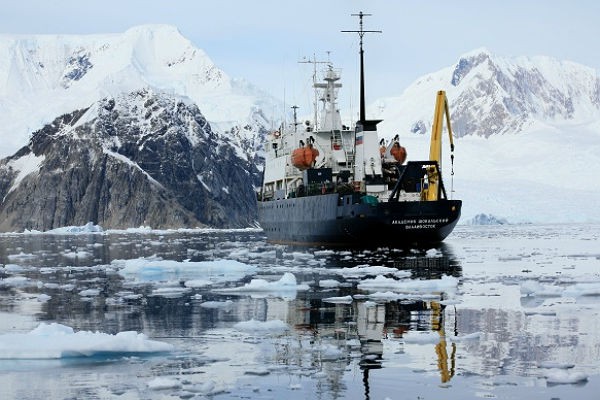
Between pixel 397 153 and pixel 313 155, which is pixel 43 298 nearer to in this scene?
pixel 313 155

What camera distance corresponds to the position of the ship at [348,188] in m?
52.5

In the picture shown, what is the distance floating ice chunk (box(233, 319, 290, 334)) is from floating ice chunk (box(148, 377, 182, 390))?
4.91m

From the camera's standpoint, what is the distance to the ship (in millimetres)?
52500

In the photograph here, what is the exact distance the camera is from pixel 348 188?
56.4m

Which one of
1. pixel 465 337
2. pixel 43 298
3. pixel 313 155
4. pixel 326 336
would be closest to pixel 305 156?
pixel 313 155

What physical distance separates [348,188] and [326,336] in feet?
130

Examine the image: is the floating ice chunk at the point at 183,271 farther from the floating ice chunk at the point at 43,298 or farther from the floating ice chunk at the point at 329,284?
the floating ice chunk at the point at 43,298

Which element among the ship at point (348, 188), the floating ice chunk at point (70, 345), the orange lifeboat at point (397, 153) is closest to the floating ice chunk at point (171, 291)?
the floating ice chunk at point (70, 345)

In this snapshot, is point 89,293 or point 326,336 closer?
point 326,336

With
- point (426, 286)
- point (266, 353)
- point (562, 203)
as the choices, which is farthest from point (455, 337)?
point (562, 203)

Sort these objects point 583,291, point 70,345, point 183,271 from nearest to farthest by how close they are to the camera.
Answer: point 70,345
point 583,291
point 183,271

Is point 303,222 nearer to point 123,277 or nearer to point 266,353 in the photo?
point 123,277

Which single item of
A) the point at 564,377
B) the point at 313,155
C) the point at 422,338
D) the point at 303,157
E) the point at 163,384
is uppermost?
the point at 313,155

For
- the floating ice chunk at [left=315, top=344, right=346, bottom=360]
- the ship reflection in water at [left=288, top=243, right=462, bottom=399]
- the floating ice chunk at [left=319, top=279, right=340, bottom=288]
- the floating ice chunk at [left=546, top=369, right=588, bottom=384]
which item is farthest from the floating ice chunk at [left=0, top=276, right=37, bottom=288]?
the floating ice chunk at [left=546, top=369, right=588, bottom=384]
